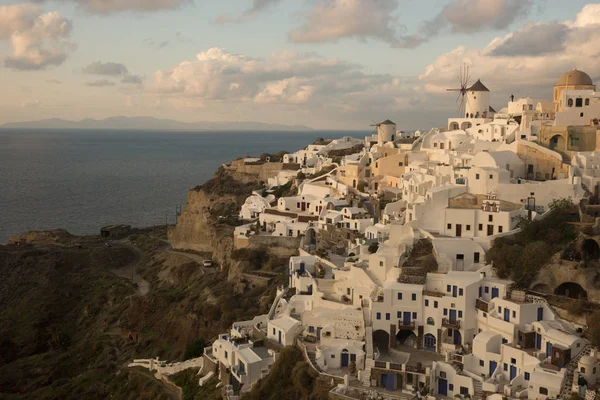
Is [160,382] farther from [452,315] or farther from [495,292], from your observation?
[495,292]

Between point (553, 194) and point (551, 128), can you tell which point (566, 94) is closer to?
point (551, 128)

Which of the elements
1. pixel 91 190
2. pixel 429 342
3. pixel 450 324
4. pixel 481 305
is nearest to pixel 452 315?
pixel 450 324

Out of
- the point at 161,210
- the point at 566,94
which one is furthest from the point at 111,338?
the point at 161,210

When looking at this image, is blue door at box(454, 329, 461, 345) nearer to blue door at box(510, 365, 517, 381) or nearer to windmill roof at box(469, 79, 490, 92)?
blue door at box(510, 365, 517, 381)

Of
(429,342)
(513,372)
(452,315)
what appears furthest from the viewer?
(429,342)

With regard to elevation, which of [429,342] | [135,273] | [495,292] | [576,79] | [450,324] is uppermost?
[576,79]
